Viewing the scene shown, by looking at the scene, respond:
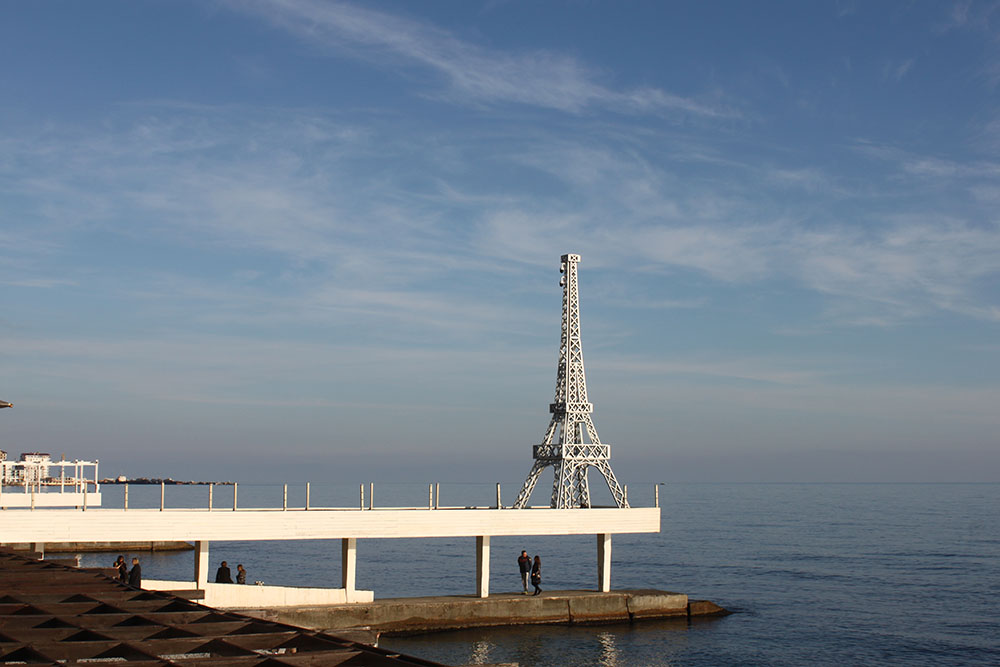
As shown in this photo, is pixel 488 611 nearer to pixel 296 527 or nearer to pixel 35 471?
pixel 296 527

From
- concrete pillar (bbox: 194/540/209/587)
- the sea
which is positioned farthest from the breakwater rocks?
concrete pillar (bbox: 194/540/209/587)

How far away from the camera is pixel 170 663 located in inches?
384

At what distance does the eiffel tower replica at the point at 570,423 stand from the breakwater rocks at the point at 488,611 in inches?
1285

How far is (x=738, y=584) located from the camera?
6981 centimetres

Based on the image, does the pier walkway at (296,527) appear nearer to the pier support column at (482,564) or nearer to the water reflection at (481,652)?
the pier support column at (482,564)

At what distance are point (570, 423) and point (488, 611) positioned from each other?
134ft

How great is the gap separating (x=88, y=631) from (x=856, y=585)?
216 ft

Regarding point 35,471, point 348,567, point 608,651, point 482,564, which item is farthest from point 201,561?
point 35,471

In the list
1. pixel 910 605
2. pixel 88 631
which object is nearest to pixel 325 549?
pixel 910 605

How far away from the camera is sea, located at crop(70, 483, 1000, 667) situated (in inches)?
1574

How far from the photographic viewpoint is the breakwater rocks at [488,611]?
37875 mm

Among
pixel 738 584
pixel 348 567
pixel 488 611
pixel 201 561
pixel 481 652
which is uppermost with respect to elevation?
pixel 201 561

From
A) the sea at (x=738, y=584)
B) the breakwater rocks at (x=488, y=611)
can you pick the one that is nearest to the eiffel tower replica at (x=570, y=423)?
the sea at (x=738, y=584)

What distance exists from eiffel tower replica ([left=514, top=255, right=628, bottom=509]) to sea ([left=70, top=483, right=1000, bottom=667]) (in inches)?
280
